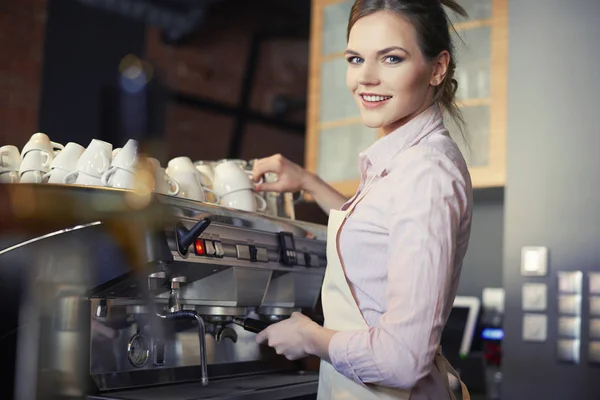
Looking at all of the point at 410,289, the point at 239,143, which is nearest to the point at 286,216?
the point at 410,289

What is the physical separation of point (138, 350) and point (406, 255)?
59cm

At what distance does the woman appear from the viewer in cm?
96

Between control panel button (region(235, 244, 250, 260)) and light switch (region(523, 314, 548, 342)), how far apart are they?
Answer: 4.66 ft

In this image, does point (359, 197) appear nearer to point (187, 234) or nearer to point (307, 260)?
point (187, 234)

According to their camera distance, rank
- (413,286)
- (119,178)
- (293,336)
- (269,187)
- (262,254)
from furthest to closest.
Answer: (269,187), (262,254), (119,178), (293,336), (413,286)

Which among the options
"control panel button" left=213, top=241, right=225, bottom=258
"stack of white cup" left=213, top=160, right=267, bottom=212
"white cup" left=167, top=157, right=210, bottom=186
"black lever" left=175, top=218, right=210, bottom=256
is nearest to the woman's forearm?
"stack of white cup" left=213, top=160, right=267, bottom=212

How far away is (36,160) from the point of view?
1.37 m

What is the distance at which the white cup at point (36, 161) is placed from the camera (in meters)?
1.36

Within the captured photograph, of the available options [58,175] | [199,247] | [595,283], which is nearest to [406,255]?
[199,247]

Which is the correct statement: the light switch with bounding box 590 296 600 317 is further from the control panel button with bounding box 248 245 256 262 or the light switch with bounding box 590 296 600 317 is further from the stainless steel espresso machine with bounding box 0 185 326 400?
the control panel button with bounding box 248 245 256 262

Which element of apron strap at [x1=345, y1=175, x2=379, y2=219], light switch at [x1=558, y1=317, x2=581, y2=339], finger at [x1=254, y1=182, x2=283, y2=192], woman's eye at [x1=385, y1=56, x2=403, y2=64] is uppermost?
woman's eye at [x1=385, y1=56, x2=403, y2=64]

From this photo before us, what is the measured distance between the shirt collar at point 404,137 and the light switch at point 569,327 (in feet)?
4.91

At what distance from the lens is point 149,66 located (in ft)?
15.2

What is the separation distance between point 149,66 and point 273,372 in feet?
10.8
